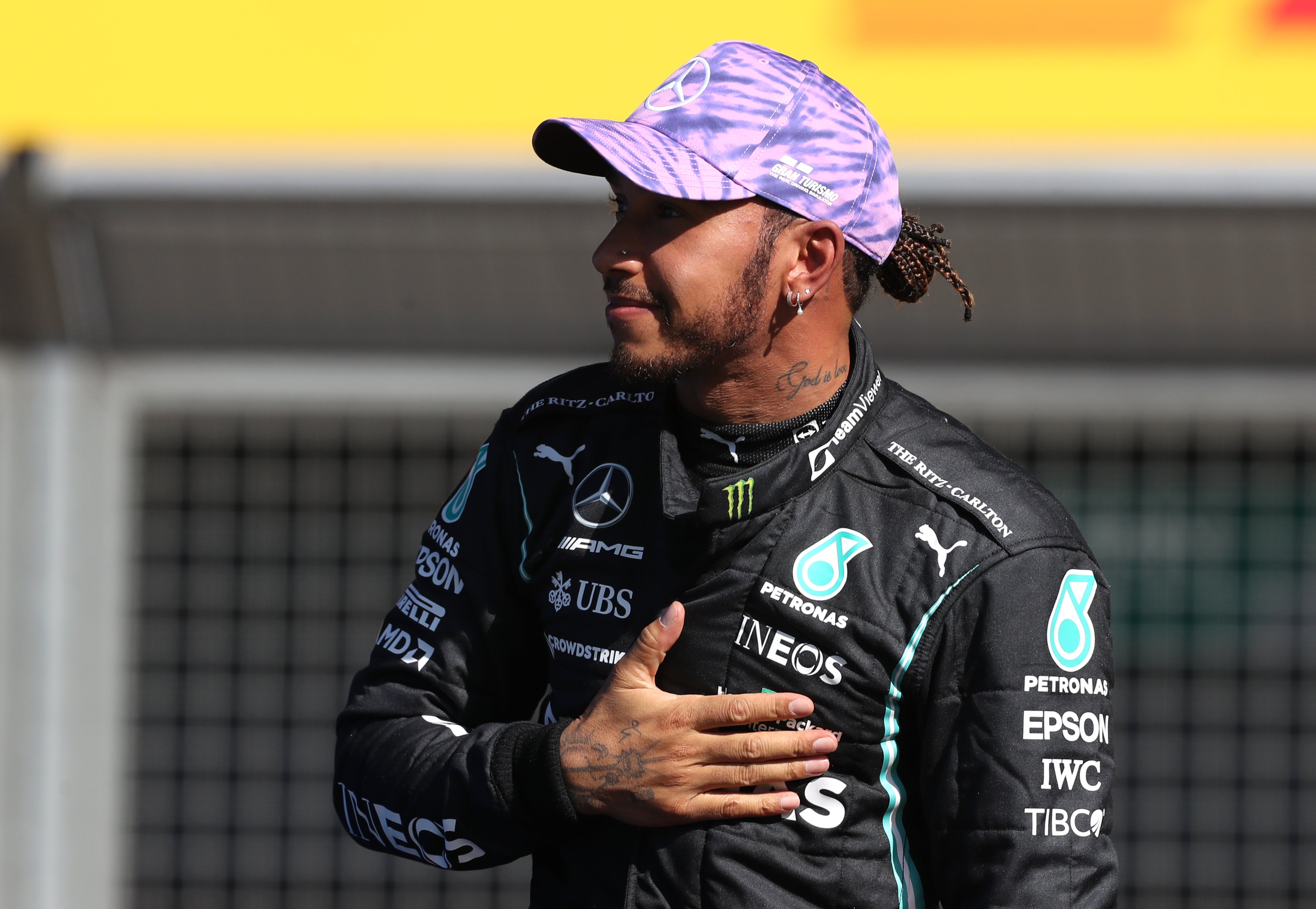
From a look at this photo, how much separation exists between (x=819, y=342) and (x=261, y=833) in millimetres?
3517

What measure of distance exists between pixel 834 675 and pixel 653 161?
67 centimetres

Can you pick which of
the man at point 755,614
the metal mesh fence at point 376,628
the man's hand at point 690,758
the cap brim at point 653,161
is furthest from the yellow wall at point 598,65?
the man's hand at point 690,758

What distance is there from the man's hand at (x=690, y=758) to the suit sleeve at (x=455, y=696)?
0.34 ft

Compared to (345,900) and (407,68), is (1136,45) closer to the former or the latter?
(407,68)

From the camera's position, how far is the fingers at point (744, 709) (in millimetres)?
1765

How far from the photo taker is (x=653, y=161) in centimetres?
182

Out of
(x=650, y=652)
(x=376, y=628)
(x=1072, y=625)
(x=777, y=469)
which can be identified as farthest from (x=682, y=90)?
(x=376, y=628)

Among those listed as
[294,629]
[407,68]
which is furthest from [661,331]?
[294,629]

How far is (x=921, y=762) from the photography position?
180 centimetres

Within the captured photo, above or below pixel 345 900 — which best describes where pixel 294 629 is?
above

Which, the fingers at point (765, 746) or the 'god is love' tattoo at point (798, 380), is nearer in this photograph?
the fingers at point (765, 746)

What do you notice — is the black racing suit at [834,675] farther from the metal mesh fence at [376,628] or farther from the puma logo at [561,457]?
the metal mesh fence at [376,628]

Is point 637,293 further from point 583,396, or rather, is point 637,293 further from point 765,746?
point 765,746

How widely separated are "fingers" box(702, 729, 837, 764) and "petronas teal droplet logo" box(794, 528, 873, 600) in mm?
172
